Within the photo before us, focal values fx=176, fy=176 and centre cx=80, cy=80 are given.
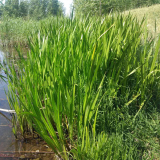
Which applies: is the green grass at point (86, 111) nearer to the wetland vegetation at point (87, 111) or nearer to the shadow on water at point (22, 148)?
the wetland vegetation at point (87, 111)

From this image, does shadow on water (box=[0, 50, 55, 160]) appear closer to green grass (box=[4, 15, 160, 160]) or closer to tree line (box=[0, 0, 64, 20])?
green grass (box=[4, 15, 160, 160])

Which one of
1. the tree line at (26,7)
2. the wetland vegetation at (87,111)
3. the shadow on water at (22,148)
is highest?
the tree line at (26,7)

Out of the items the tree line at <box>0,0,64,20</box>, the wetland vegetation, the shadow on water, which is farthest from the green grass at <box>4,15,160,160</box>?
the tree line at <box>0,0,64,20</box>

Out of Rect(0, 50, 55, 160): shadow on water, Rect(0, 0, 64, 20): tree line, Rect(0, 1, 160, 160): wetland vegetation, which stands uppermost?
Rect(0, 0, 64, 20): tree line

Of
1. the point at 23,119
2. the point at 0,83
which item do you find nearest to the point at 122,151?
the point at 23,119

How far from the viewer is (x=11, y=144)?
1618 millimetres

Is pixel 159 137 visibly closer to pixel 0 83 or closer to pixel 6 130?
pixel 6 130

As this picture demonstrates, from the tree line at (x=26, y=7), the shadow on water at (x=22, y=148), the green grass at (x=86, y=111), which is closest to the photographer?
the green grass at (x=86, y=111)

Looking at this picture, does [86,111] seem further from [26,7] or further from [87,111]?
[26,7]

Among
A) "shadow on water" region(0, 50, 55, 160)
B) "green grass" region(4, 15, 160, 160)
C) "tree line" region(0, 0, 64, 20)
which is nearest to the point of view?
"green grass" region(4, 15, 160, 160)

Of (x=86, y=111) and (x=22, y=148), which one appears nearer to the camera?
(x=86, y=111)

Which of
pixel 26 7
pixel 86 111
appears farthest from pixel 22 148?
pixel 26 7

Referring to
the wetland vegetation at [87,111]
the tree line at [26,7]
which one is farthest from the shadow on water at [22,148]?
the tree line at [26,7]

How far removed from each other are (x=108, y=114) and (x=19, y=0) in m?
42.7
